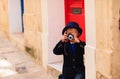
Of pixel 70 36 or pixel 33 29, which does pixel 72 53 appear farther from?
pixel 33 29

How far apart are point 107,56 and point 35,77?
223cm

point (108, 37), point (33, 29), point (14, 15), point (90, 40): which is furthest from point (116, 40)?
point (14, 15)

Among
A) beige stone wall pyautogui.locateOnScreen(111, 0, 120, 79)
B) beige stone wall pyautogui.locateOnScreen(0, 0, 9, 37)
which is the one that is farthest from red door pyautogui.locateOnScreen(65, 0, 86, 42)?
beige stone wall pyautogui.locateOnScreen(0, 0, 9, 37)

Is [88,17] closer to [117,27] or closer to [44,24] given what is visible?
[117,27]

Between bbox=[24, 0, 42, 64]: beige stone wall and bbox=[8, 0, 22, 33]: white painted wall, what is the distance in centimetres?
168

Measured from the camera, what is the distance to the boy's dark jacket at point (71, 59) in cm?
473

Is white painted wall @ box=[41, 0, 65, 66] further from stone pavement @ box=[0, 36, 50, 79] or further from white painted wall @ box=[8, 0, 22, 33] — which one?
white painted wall @ box=[8, 0, 22, 33]

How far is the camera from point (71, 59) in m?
4.75

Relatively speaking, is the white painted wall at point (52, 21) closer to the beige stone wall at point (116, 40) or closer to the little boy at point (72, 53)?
the little boy at point (72, 53)

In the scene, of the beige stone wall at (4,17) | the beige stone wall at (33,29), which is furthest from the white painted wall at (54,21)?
the beige stone wall at (4,17)

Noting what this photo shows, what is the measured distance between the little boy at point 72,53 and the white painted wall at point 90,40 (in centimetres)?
13

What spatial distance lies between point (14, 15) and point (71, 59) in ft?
15.9

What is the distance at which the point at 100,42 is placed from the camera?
182 inches

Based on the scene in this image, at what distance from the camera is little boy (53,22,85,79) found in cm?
466
